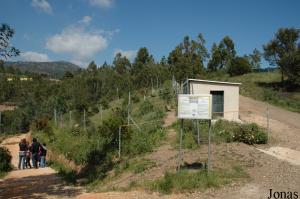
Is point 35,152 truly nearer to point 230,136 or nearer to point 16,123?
point 230,136

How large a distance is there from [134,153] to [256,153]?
4687 millimetres

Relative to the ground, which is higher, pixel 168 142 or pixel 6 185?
pixel 168 142

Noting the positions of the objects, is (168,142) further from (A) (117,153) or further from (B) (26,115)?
(B) (26,115)

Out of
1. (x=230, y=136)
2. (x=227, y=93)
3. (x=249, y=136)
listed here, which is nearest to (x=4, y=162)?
(x=230, y=136)

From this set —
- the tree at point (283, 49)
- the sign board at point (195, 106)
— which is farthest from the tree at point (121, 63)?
the sign board at point (195, 106)

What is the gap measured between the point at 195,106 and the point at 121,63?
5736 cm

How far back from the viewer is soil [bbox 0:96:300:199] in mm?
9906

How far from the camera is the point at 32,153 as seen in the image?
2028 centimetres

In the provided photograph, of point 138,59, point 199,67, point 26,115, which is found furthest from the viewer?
point 138,59

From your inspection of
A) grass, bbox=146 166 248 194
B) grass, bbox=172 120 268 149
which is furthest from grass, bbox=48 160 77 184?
grass, bbox=146 166 248 194

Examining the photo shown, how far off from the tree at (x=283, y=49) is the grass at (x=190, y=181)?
35.9m

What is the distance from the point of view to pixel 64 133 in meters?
26.8

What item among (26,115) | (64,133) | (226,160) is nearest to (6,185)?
(226,160)

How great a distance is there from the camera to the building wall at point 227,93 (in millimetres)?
23312
